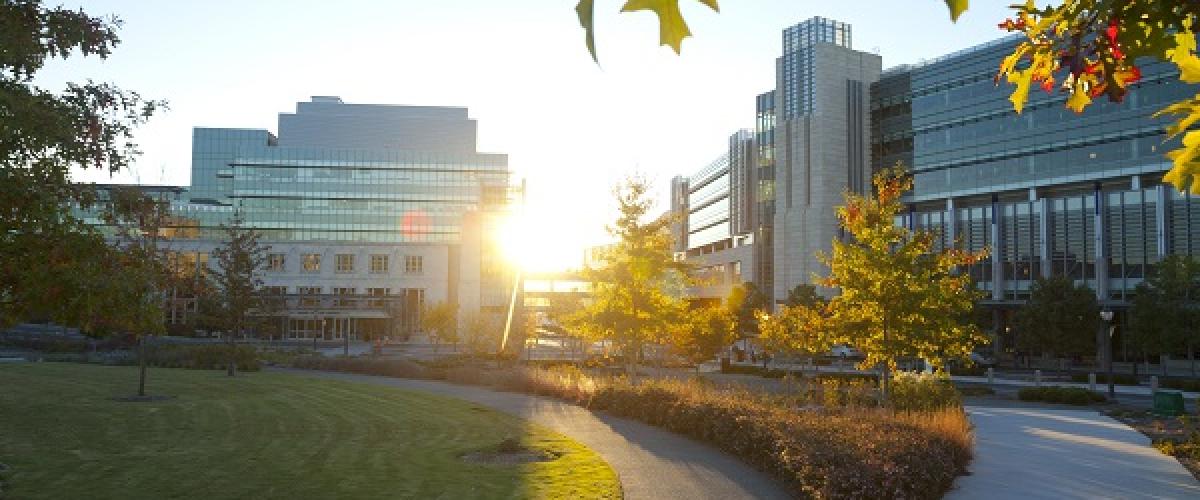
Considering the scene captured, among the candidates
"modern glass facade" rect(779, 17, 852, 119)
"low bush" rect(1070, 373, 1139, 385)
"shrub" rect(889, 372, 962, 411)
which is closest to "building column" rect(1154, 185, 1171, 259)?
"low bush" rect(1070, 373, 1139, 385)

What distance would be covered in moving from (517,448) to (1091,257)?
5987 centimetres

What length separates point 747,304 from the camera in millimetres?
77562

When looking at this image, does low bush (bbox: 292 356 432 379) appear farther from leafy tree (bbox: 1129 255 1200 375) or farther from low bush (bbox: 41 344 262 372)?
leafy tree (bbox: 1129 255 1200 375)

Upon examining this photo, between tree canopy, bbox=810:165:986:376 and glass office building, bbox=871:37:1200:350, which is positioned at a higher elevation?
glass office building, bbox=871:37:1200:350

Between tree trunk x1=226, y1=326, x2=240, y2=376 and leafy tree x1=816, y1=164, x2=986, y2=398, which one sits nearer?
leafy tree x1=816, y1=164, x2=986, y2=398

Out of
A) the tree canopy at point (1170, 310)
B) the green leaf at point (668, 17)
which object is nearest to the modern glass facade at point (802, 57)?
the tree canopy at point (1170, 310)

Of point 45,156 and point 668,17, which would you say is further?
point 45,156

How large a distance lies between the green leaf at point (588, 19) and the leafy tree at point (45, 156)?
11068 millimetres

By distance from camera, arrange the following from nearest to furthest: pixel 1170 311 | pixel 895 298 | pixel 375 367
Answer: pixel 895 298 < pixel 375 367 < pixel 1170 311

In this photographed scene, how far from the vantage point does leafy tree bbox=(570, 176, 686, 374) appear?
29391mm

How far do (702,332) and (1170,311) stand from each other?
30631 mm

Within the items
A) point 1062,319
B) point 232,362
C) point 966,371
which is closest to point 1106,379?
point 966,371

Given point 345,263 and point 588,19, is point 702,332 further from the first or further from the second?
point 345,263

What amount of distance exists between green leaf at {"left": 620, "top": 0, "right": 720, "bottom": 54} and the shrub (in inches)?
782
